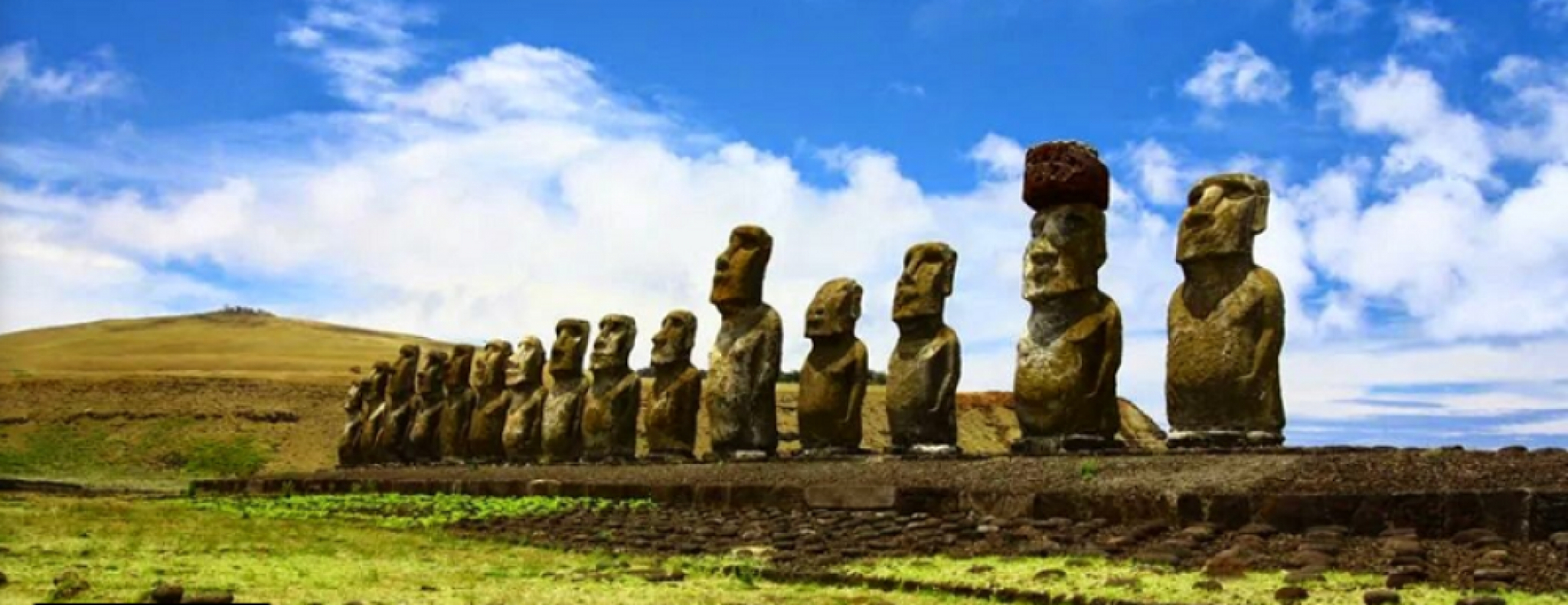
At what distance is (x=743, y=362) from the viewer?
21562 mm

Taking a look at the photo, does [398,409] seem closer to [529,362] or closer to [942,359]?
[529,362]

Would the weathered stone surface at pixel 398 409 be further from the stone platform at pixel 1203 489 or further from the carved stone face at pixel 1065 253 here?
the carved stone face at pixel 1065 253

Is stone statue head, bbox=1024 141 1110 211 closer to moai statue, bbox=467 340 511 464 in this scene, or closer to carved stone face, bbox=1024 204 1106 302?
carved stone face, bbox=1024 204 1106 302

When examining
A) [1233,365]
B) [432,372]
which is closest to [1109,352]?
[1233,365]

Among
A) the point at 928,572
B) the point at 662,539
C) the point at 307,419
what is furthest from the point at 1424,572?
the point at 307,419

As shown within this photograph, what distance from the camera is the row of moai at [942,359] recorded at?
15320mm

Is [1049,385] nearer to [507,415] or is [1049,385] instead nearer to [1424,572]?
[1424,572]

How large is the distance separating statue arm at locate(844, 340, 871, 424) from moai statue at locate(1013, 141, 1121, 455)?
3530 millimetres

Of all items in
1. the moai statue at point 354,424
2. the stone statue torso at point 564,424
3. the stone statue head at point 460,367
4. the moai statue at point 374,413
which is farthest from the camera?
the moai statue at point 354,424

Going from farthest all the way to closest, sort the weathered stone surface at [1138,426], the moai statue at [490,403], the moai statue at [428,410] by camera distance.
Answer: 1. the weathered stone surface at [1138,426]
2. the moai statue at [428,410]
3. the moai statue at [490,403]

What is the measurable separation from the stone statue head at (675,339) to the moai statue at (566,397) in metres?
2.78

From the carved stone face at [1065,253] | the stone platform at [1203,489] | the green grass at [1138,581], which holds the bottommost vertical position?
the green grass at [1138,581]

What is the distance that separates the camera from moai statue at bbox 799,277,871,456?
20062 millimetres

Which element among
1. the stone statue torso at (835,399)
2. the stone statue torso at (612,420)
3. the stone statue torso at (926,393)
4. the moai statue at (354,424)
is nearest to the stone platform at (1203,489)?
the stone statue torso at (926,393)
